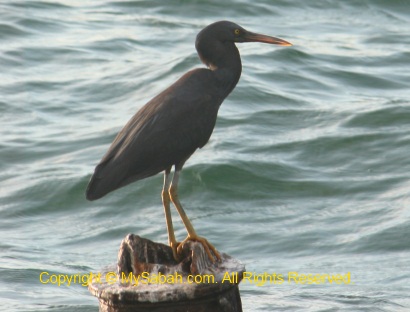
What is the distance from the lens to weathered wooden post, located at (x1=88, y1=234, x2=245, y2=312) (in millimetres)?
5156

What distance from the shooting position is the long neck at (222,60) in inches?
252

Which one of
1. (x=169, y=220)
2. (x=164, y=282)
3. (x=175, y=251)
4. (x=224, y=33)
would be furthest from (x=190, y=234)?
(x=224, y=33)

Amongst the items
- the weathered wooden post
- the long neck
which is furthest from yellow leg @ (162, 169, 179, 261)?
the long neck

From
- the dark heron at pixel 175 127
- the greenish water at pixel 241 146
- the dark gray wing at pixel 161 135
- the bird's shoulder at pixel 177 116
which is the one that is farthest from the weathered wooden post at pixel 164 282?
the greenish water at pixel 241 146

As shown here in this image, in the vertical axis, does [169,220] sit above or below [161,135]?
below

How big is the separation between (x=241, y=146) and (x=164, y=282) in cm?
698

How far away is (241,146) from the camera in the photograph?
12.1 metres

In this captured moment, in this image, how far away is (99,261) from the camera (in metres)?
9.54

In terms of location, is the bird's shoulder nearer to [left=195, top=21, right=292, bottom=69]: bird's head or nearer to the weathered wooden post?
[left=195, top=21, right=292, bottom=69]: bird's head

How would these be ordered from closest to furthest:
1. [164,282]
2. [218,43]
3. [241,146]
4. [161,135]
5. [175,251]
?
[164,282], [175,251], [161,135], [218,43], [241,146]

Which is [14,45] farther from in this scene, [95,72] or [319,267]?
[319,267]

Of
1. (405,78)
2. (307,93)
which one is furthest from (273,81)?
(405,78)

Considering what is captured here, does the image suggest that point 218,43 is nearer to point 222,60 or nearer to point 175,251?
point 222,60

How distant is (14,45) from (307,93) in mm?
4402
